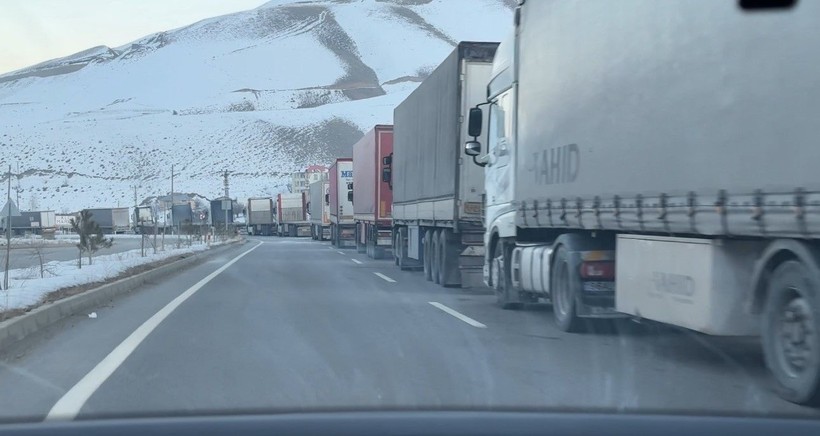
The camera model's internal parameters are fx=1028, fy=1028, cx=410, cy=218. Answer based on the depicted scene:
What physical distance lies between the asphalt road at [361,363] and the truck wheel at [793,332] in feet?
0.56

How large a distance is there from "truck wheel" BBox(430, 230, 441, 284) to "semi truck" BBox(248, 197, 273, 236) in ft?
201

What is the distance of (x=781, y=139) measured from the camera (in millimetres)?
7168

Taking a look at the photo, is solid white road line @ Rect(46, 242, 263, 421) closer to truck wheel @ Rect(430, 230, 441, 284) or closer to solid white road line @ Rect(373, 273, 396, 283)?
truck wheel @ Rect(430, 230, 441, 284)

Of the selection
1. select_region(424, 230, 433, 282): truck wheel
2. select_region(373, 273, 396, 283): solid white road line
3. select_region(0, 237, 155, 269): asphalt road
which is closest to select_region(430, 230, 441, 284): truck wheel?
select_region(424, 230, 433, 282): truck wheel

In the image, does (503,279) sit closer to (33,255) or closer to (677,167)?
(677,167)

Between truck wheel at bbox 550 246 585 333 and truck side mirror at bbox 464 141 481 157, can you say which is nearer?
truck wheel at bbox 550 246 585 333

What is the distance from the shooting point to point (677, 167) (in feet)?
29.1

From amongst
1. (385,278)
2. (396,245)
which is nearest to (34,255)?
(396,245)

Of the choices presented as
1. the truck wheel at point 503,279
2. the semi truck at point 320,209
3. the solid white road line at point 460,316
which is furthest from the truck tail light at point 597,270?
the semi truck at point 320,209

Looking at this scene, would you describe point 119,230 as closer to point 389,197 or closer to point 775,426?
point 389,197

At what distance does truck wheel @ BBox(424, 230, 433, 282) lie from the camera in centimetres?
2064

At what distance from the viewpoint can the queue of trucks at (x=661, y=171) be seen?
7.21 m

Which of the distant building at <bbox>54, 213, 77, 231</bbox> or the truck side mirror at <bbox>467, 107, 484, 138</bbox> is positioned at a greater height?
the truck side mirror at <bbox>467, 107, 484, 138</bbox>

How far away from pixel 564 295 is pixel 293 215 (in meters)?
61.0
